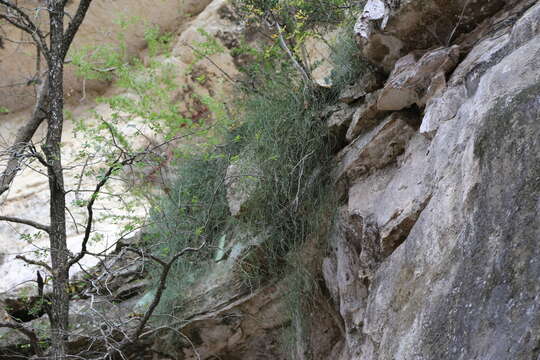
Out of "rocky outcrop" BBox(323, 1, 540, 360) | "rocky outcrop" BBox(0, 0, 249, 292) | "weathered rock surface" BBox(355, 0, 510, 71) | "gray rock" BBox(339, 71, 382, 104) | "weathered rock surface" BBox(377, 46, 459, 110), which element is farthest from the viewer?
"rocky outcrop" BBox(0, 0, 249, 292)

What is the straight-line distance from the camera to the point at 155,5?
27.7ft

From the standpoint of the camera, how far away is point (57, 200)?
399cm

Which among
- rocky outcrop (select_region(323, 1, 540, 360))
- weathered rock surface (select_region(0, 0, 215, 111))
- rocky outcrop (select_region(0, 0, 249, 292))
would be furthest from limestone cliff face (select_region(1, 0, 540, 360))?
weathered rock surface (select_region(0, 0, 215, 111))

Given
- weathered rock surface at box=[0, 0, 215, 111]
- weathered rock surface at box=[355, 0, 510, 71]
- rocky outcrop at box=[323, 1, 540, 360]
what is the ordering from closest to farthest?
rocky outcrop at box=[323, 1, 540, 360] < weathered rock surface at box=[355, 0, 510, 71] < weathered rock surface at box=[0, 0, 215, 111]

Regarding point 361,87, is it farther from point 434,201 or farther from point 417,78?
point 434,201

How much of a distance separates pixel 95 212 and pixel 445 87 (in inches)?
184

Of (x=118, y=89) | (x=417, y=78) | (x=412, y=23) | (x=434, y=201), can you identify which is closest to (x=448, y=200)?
(x=434, y=201)

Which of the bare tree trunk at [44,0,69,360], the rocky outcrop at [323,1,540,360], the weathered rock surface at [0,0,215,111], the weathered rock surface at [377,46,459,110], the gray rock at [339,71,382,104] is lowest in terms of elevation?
the rocky outcrop at [323,1,540,360]

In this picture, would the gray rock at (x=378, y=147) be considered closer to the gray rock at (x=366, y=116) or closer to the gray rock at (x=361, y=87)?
the gray rock at (x=366, y=116)

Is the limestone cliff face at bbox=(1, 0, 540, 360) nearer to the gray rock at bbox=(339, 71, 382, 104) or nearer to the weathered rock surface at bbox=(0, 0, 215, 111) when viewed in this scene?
the gray rock at bbox=(339, 71, 382, 104)

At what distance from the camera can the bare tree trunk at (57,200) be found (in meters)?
3.77

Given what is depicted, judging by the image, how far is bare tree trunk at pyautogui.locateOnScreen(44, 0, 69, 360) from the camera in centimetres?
377

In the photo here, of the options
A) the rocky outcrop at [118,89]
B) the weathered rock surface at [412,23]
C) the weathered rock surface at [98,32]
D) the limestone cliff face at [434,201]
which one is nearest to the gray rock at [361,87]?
the limestone cliff face at [434,201]

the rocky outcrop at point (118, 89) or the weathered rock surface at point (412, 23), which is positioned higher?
the rocky outcrop at point (118, 89)
